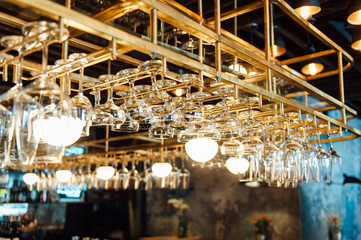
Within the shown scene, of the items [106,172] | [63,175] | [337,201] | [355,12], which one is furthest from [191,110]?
[337,201]

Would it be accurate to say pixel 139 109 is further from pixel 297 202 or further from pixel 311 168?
pixel 297 202

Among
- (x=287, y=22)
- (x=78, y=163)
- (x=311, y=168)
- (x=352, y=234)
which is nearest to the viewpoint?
(x=311, y=168)

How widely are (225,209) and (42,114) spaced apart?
7233 mm

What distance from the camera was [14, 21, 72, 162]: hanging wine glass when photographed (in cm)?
103

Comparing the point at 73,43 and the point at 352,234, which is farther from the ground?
the point at 73,43

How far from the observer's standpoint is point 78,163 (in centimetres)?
555

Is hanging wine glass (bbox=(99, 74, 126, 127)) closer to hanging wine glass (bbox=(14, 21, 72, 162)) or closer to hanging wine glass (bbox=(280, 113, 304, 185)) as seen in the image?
hanging wine glass (bbox=(14, 21, 72, 162))

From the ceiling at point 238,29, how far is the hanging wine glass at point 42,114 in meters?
0.09

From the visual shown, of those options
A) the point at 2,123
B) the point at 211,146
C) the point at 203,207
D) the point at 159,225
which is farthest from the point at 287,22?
the point at 159,225

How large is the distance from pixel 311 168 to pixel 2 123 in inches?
74.4

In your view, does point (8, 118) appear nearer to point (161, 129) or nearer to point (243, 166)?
point (161, 129)

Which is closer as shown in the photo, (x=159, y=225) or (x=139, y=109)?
(x=139, y=109)

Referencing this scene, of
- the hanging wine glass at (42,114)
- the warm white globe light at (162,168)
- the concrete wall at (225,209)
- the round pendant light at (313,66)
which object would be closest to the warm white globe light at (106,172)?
the warm white globe light at (162,168)

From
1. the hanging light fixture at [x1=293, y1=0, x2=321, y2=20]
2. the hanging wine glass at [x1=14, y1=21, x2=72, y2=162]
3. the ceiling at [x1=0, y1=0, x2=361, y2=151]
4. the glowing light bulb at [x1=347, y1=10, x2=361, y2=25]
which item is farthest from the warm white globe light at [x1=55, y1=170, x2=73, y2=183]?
the hanging wine glass at [x1=14, y1=21, x2=72, y2=162]
